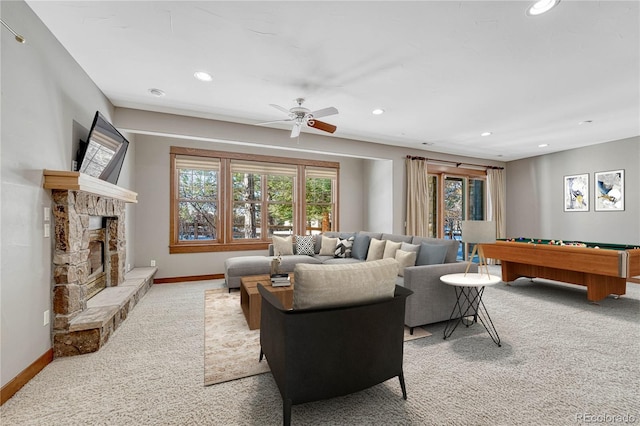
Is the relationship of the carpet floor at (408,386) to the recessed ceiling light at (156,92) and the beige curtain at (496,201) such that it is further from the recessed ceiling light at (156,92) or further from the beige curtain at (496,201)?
the beige curtain at (496,201)

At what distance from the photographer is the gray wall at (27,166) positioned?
1.88 metres

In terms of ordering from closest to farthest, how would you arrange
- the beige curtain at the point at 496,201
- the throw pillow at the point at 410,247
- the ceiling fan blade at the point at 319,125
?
1. the ceiling fan blade at the point at 319,125
2. the throw pillow at the point at 410,247
3. the beige curtain at the point at 496,201

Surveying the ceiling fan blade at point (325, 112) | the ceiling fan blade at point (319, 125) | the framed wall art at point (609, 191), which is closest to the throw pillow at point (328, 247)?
the ceiling fan blade at point (319, 125)

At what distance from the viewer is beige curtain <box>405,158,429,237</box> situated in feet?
20.2

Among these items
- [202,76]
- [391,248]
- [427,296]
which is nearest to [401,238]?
[391,248]

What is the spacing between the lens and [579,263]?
376cm

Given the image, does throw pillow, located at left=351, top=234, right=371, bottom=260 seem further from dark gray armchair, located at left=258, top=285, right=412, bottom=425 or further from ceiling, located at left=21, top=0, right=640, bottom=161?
dark gray armchair, located at left=258, top=285, right=412, bottom=425

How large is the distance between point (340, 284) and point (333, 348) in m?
0.36

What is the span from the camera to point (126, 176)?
4.45 meters

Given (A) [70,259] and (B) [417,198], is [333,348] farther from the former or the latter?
(B) [417,198]

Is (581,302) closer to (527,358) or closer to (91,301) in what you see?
(527,358)

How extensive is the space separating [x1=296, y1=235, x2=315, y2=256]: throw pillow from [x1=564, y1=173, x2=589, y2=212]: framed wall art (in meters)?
5.67

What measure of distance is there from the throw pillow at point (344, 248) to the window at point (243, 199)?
52.9 inches

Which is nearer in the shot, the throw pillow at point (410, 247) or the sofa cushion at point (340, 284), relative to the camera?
the sofa cushion at point (340, 284)
